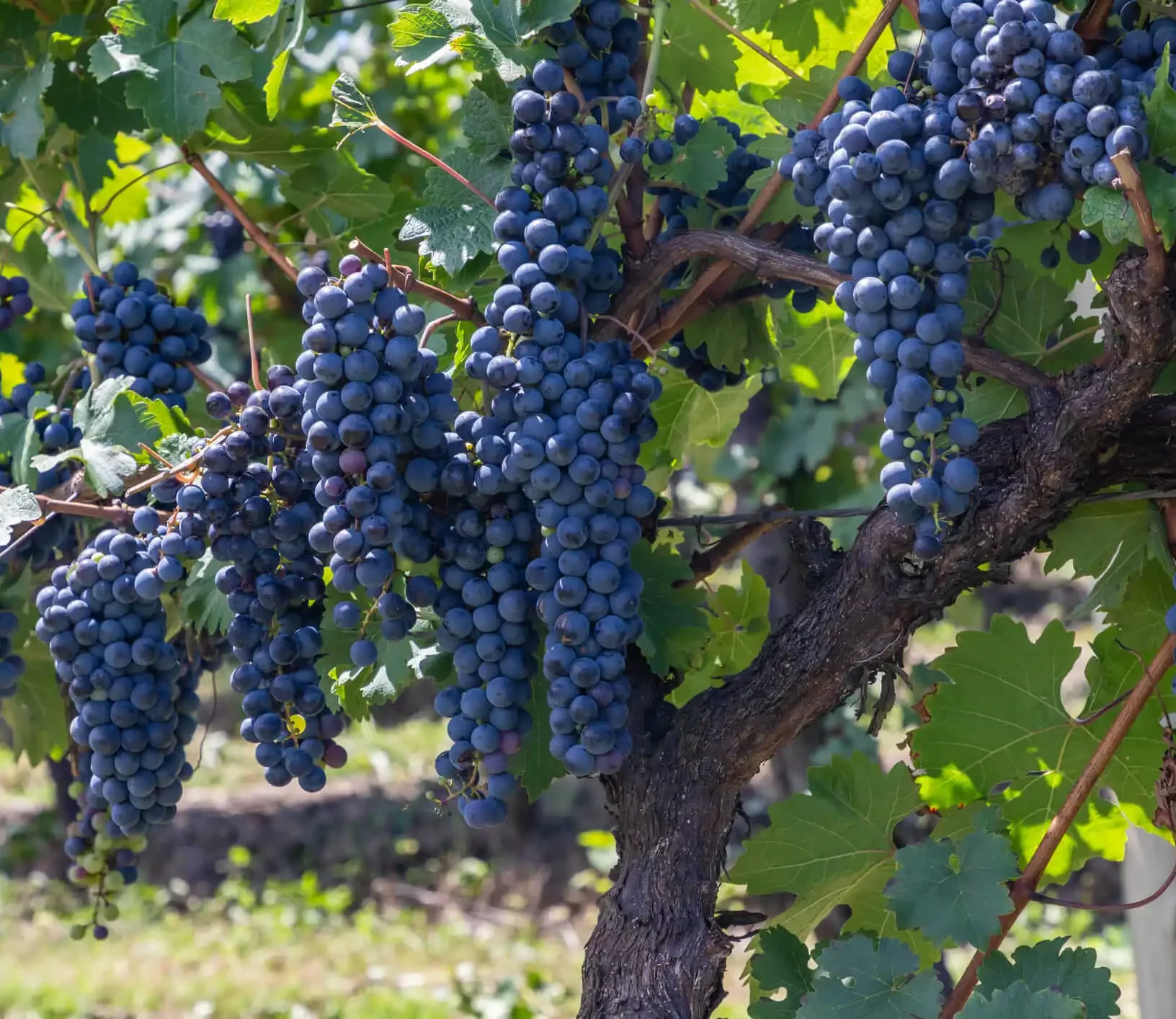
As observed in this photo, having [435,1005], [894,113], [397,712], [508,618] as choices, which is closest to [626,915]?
[508,618]

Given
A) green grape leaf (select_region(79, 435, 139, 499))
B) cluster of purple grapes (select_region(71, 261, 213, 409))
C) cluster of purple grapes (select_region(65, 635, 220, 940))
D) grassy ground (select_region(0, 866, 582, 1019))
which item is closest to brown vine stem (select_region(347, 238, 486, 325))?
green grape leaf (select_region(79, 435, 139, 499))

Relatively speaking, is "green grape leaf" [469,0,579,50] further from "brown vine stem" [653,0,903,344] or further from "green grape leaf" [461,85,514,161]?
"brown vine stem" [653,0,903,344]

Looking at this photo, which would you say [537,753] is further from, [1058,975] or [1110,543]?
[1110,543]

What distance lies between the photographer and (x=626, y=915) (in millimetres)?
1561

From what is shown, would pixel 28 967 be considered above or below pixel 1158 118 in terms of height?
below

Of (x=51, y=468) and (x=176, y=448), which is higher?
(x=176, y=448)

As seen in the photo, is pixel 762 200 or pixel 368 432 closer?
pixel 368 432

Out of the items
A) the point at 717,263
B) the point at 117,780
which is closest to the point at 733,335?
the point at 717,263

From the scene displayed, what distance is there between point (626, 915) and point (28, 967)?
5079 millimetres

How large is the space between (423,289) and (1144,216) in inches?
31.0

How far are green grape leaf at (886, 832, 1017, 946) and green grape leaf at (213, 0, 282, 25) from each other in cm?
136

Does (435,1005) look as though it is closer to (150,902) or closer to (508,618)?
(150,902)

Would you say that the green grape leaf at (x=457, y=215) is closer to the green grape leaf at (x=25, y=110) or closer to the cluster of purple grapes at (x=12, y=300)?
the green grape leaf at (x=25, y=110)

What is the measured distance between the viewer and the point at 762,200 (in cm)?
157
